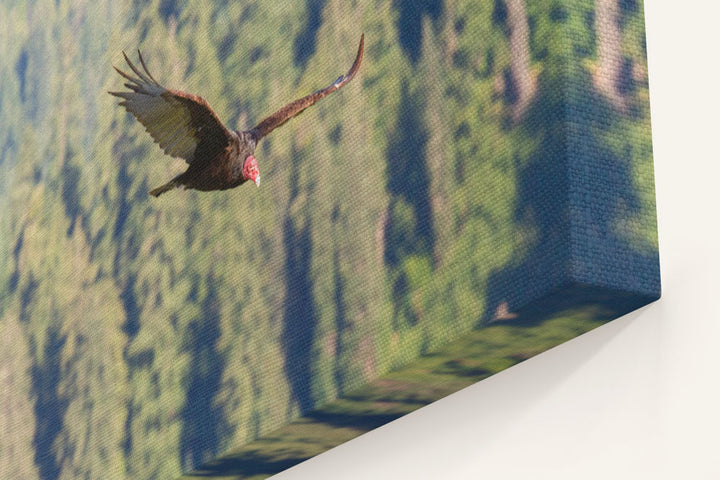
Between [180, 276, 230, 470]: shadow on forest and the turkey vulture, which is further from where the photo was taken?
[180, 276, 230, 470]: shadow on forest

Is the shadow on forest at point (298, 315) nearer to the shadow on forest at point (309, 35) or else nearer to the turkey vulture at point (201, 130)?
the turkey vulture at point (201, 130)

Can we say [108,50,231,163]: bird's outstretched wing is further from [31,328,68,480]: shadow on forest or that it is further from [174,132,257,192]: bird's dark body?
[31,328,68,480]: shadow on forest

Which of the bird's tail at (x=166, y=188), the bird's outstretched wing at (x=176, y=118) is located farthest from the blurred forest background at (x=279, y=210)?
the bird's outstretched wing at (x=176, y=118)

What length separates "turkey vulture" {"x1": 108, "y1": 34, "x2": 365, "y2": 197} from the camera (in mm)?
3160

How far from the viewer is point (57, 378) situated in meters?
3.90

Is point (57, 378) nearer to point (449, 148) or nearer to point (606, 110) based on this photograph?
point (449, 148)

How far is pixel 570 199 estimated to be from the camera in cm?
268

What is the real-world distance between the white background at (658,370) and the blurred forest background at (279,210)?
0.07 meters

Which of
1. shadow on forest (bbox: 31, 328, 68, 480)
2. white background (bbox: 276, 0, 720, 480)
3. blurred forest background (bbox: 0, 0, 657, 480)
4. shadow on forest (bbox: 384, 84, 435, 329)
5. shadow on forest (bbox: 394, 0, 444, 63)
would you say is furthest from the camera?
shadow on forest (bbox: 31, 328, 68, 480)

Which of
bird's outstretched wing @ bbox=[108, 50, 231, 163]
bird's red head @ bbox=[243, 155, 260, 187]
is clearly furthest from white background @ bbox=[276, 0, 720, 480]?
bird's outstretched wing @ bbox=[108, 50, 231, 163]

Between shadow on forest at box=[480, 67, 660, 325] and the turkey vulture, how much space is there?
2.16 ft

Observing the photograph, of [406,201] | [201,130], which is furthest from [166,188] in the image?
[406,201]

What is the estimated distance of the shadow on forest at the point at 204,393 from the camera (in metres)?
3.34

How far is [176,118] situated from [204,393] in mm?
762
